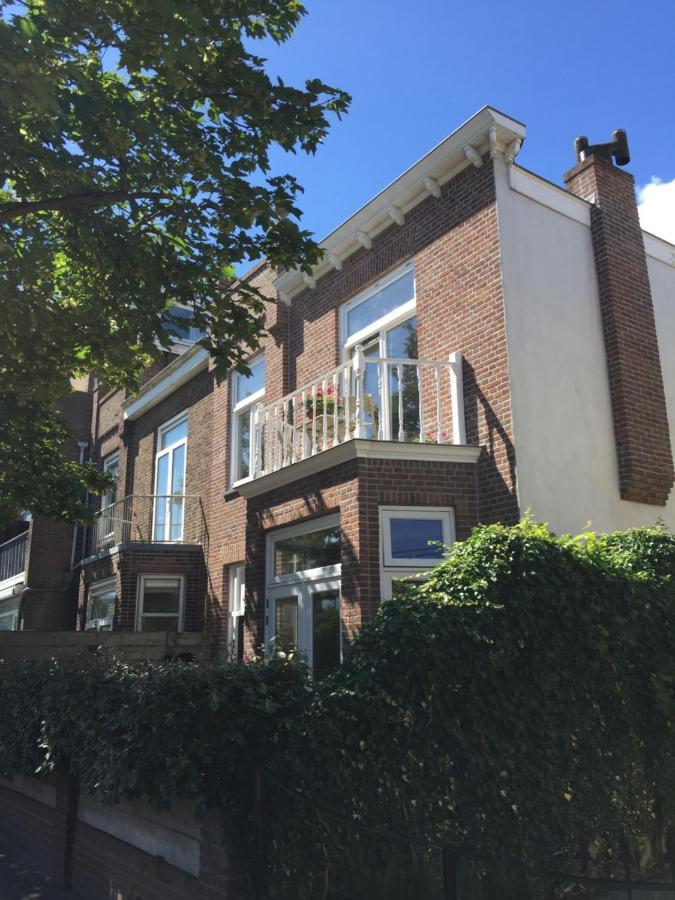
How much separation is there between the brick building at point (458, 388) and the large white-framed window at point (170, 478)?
219 inches

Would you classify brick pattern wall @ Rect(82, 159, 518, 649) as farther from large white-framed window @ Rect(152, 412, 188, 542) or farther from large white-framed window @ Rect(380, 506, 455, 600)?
large white-framed window @ Rect(152, 412, 188, 542)

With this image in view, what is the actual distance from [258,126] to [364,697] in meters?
5.29

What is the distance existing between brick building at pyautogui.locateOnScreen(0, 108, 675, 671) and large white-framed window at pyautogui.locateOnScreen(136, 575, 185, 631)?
520 centimetres

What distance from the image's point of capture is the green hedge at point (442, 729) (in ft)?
15.2

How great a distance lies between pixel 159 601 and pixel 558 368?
9810 mm

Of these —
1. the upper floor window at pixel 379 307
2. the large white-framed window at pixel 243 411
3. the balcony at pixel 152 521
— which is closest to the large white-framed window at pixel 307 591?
the upper floor window at pixel 379 307

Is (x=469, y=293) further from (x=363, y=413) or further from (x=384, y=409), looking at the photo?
(x=363, y=413)

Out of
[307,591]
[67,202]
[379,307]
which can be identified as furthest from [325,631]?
[67,202]

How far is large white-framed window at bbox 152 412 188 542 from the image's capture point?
17.3 metres

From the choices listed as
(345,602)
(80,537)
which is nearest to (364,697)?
(345,602)

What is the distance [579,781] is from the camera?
5664 mm

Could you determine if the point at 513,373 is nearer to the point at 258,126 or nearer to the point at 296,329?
the point at 258,126

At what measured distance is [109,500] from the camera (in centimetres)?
2120

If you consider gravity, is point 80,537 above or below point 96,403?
below
